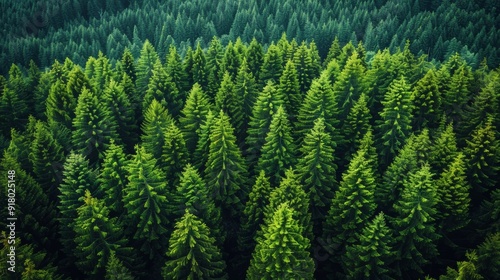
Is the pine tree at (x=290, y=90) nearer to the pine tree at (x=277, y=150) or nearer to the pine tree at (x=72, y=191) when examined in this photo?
the pine tree at (x=277, y=150)

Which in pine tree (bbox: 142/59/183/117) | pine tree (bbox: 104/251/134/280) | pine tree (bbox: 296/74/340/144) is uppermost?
pine tree (bbox: 296/74/340/144)

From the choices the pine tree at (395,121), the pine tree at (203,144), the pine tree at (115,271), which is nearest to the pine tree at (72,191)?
the pine tree at (115,271)

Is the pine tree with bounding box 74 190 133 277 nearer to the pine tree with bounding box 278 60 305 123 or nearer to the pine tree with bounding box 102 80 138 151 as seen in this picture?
the pine tree with bounding box 102 80 138 151

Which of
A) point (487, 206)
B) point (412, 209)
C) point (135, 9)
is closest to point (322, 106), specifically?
point (412, 209)

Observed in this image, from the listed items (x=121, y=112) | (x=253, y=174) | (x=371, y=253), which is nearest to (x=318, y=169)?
(x=371, y=253)

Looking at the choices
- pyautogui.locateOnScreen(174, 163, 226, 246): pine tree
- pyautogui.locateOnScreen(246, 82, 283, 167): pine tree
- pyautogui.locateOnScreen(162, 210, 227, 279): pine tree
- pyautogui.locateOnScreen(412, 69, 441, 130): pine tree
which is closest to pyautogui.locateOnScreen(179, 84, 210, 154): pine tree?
pyautogui.locateOnScreen(246, 82, 283, 167): pine tree

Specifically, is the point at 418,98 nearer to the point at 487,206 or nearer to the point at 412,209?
the point at 487,206
